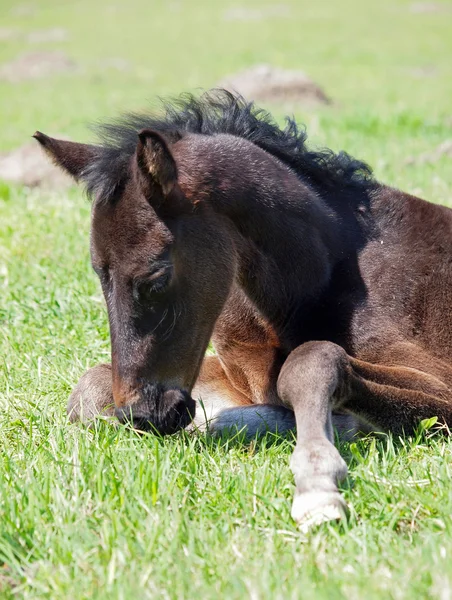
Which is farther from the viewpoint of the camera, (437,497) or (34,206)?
(34,206)

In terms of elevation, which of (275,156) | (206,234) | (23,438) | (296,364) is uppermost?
(275,156)

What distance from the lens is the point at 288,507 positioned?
3281mm

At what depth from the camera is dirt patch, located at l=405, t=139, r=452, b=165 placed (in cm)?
995

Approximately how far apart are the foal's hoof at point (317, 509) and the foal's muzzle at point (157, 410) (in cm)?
85

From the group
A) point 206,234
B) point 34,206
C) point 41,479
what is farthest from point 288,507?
point 34,206

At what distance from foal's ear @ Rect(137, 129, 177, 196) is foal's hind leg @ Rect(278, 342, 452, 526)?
994 mm

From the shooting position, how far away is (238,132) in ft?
15.1

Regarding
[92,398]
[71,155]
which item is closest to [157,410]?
[92,398]

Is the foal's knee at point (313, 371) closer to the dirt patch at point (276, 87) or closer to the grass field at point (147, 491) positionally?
the grass field at point (147, 491)

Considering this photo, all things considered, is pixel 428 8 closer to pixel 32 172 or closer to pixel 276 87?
pixel 276 87

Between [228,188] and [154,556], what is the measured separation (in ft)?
6.20

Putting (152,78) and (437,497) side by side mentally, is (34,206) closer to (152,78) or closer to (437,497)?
(437,497)

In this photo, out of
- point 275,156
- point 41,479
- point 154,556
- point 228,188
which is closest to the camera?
point 154,556

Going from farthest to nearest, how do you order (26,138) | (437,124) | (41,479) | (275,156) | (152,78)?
(152,78)
(26,138)
(437,124)
(275,156)
(41,479)
